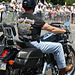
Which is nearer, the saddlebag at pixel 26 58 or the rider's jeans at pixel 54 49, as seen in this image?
the saddlebag at pixel 26 58

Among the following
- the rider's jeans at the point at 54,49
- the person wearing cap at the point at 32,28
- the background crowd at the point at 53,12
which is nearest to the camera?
the person wearing cap at the point at 32,28

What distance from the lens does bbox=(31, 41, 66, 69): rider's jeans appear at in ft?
12.4

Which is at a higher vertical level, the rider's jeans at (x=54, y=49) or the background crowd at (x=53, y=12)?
the rider's jeans at (x=54, y=49)

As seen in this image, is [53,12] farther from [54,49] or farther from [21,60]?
[21,60]

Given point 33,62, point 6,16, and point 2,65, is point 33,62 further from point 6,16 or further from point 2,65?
point 6,16

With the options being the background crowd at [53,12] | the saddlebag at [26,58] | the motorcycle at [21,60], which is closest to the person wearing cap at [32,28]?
the motorcycle at [21,60]

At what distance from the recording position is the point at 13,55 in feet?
10.9

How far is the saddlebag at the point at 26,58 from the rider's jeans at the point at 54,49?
40 centimetres

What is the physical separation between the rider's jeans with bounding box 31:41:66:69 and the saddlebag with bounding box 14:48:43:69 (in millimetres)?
401

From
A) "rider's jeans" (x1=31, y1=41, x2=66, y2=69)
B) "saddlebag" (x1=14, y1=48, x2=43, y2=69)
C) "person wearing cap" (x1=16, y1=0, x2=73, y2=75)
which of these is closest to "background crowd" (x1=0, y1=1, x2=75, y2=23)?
"rider's jeans" (x1=31, y1=41, x2=66, y2=69)

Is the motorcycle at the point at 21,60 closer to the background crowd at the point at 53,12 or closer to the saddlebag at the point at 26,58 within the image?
the saddlebag at the point at 26,58

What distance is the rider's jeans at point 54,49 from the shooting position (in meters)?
3.77

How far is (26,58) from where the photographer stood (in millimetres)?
3189

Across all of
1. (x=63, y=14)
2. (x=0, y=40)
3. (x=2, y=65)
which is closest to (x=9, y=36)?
(x=0, y=40)
